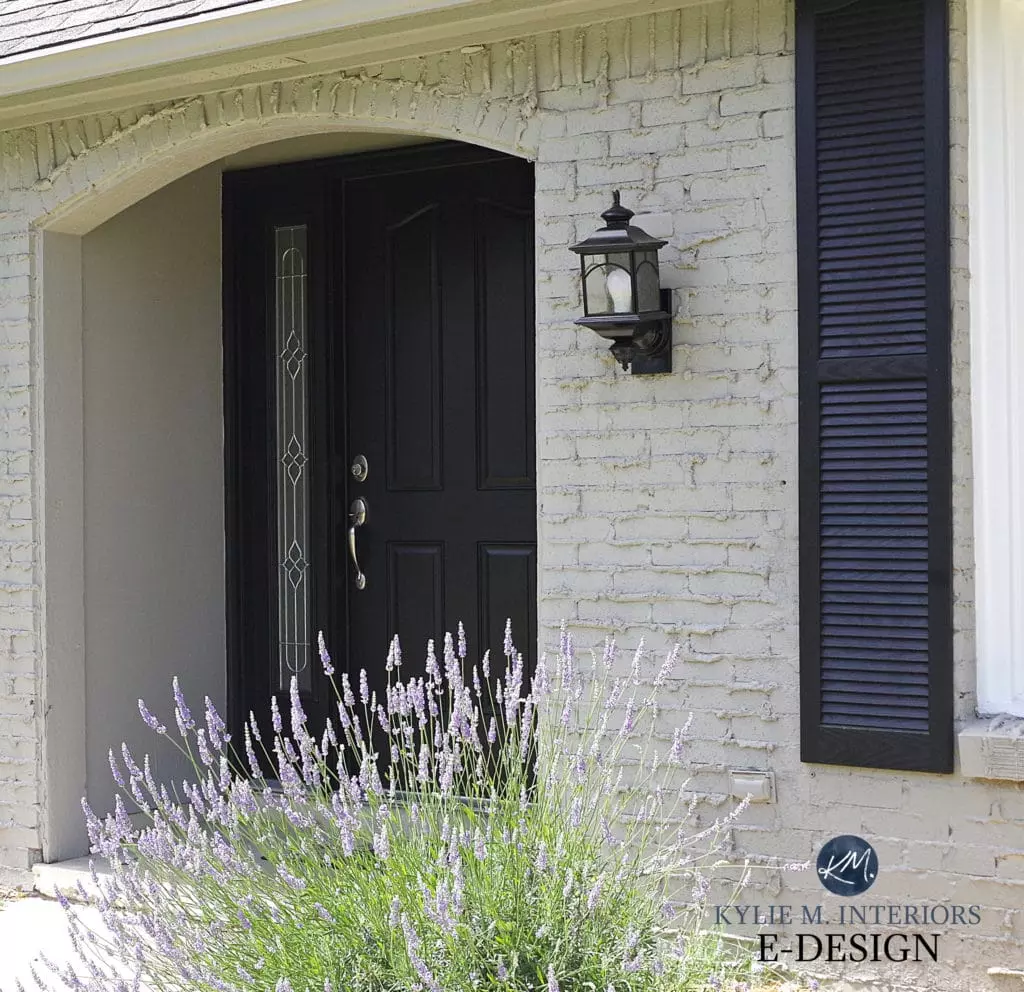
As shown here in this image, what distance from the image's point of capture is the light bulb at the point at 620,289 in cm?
401

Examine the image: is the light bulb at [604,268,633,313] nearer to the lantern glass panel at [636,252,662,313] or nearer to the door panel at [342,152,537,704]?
the lantern glass panel at [636,252,662,313]

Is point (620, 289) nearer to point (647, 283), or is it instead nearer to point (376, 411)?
point (647, 283)

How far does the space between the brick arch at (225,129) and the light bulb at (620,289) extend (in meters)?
0.61

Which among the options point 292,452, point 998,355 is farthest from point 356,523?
point 998,355

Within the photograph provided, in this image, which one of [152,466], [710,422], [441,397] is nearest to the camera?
[710,422]

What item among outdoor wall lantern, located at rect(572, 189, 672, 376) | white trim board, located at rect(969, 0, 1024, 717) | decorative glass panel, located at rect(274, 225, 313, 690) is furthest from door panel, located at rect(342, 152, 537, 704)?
white trim board, located at rect(969, 0, 1024, 717)

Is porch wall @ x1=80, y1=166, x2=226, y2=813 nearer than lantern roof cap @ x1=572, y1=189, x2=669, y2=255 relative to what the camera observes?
No

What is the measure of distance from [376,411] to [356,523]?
47cm

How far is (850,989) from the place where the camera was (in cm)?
392

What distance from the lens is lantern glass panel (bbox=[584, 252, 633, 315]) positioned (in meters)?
4.02

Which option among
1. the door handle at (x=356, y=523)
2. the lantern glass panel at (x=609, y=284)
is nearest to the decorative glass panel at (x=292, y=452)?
the door handle at (x=356, y=523)

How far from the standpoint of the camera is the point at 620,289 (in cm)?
403

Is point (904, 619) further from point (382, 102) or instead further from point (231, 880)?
point (382, 102)

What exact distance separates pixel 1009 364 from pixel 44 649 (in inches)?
139
